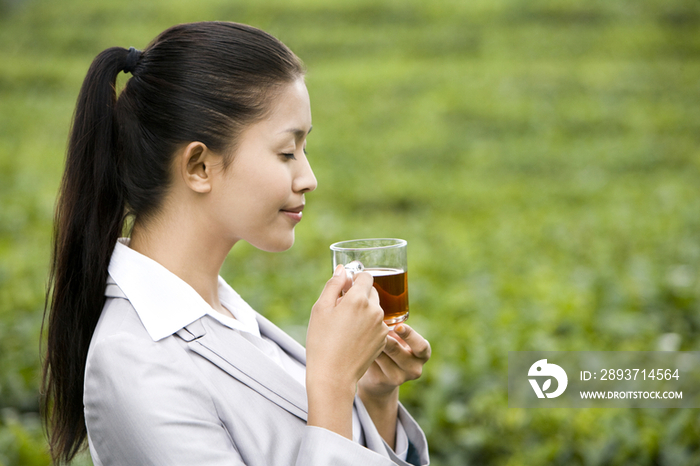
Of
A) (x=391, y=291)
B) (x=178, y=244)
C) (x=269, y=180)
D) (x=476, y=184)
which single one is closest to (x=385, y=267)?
(x=391, y=291)

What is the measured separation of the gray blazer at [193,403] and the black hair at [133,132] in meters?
0.14

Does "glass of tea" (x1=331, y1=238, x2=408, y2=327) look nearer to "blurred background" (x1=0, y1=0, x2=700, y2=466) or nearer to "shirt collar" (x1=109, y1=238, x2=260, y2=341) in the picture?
"shirt collar" (x1=109, y1=238, x2=260, y2=341)

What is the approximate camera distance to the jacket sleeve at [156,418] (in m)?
1.10

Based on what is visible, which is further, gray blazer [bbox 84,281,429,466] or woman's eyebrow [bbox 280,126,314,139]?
woman's eyebrow [bbox 280,126,314,139]

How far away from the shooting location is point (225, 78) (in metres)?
1.33

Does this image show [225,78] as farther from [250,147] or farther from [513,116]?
[513,116]

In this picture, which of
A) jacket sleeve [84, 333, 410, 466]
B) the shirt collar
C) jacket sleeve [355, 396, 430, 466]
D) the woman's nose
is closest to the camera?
jacket sleeve [84, 333, 410, 466]

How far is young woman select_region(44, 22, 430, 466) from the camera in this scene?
115cm

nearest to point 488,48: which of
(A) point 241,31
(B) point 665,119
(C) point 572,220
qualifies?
(B) point 665,119

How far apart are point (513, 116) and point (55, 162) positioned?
6.81 m

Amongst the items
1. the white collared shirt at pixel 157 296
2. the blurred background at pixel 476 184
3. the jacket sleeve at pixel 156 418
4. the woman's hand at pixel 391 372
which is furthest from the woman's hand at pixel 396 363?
the blurred background at pixel 476 184

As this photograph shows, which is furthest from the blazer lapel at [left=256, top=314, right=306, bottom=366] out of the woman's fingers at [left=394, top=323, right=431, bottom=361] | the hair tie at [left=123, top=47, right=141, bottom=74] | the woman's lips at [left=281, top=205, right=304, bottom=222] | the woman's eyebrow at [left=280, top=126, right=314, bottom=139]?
the hair tie at [left=123, top=47, right=141, bottom=74]

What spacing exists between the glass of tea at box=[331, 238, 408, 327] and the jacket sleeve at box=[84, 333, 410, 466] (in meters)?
0.35

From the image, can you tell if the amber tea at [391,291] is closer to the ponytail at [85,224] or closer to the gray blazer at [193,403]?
the gray blazer at [193,403]
